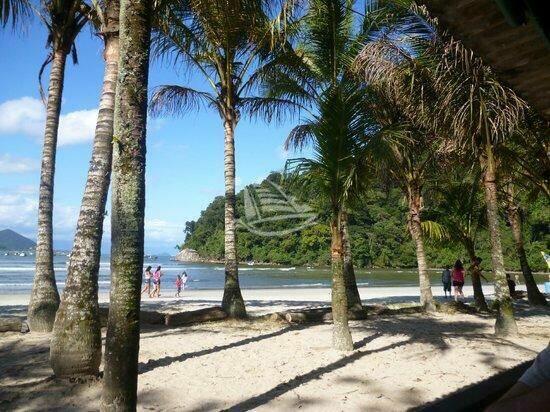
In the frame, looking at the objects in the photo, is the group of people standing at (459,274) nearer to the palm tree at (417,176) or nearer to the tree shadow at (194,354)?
the palm tree at (417,176)

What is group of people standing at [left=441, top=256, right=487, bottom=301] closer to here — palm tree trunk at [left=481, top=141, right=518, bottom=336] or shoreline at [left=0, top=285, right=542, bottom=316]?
shoreline at [left=0, top=285, right=542, bottom=316]

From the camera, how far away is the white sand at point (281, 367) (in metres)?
4.26

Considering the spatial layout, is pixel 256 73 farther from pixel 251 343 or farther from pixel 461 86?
pixel 251 343

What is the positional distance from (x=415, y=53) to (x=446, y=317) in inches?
232

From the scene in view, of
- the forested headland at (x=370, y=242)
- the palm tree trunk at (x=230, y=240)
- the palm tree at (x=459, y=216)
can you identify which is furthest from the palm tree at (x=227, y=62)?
the forested headland at (x=370, y=242)

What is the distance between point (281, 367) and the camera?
18.1 feet

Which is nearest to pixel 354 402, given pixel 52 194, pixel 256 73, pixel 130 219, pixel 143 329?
pixel 130 219

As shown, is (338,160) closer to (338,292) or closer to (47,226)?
(338,292)

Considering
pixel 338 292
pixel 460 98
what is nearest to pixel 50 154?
pixel 338 292

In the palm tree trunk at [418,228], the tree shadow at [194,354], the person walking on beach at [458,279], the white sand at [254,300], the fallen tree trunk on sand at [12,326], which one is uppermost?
the palm tree trunk at [418,228]

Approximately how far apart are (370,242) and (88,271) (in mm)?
60253

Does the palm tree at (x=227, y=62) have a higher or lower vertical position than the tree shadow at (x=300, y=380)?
higher

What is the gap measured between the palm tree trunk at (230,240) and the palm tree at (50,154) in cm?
326

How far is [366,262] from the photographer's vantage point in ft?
216
